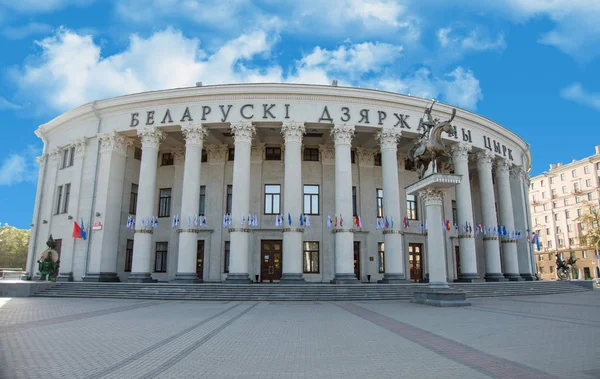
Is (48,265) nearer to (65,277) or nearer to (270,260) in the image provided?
(65,277)

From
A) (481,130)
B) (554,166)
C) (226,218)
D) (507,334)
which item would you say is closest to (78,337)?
(507,334)

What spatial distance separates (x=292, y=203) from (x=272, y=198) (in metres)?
5.74

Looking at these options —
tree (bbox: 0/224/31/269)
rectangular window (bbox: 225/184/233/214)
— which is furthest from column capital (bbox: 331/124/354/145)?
tree (bbox: 0/224/31/269)

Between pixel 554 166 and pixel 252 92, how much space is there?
80.0 meters

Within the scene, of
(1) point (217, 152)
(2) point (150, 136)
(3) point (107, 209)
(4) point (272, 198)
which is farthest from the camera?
(1) point (217, 152)

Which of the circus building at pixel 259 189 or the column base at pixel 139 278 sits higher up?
the circus building at pixel 259 189

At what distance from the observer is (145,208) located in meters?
26.8

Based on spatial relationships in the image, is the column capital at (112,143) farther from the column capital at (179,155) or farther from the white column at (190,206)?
the white column at (190,206)

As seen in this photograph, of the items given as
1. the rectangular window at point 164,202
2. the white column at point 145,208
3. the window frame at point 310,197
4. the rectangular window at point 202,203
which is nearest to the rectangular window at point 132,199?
the rectangular window at point 164,202

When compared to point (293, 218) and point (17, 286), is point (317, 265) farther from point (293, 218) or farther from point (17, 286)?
point (17, 286)

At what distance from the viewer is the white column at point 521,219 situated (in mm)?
35156

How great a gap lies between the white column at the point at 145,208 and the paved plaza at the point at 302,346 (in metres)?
13.0

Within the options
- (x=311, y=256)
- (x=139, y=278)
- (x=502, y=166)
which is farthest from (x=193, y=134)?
(x=502, y=166)

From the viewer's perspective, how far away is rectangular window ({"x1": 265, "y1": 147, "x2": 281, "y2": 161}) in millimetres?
31712
